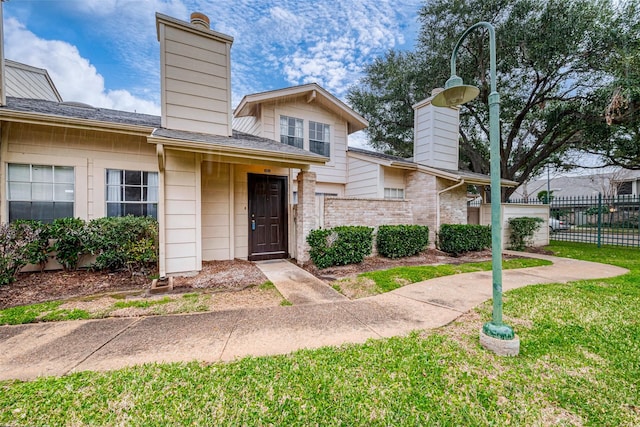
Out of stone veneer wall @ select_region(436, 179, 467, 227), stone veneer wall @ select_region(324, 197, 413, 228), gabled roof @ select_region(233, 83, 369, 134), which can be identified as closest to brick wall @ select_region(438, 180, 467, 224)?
stone veneer wall @ select_region(436, 179, 467, 227)

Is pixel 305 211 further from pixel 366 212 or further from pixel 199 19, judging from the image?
pixel 199 19

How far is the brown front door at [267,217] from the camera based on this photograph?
7.29 metres

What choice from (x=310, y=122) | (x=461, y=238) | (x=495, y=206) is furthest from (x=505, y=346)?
(x=310, y=122)

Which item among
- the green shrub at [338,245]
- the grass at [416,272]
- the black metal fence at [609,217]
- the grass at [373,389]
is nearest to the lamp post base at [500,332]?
the grass at [373,389]

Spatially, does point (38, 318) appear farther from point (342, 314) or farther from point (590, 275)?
point (590, 275)

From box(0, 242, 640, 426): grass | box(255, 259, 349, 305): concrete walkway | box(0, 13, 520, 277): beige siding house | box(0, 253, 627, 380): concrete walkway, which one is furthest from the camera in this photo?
box(0, 13, 520, 277): beige siding house

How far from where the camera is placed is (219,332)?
3051 millimetres

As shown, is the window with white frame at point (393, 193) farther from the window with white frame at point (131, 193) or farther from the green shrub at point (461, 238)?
the window with white frame at point (131, 193)

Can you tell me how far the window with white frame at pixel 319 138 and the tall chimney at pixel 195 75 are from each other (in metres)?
3.56

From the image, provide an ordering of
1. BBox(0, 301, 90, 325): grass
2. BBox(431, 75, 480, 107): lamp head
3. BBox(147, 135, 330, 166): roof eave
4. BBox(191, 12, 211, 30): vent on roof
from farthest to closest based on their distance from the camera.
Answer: BBox(191, 12, 211, 30): vent on roof, BBox(147, 135, 330, 166): roof eave, BBox(0, 301, 90, 325): grass, BBox(431, 75, 480, 107): lamp head

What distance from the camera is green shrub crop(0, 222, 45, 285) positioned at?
4.59m

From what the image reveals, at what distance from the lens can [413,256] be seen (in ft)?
25.6

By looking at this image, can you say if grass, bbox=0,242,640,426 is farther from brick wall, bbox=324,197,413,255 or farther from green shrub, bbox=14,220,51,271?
brick wall, bbox=324,197,413,255

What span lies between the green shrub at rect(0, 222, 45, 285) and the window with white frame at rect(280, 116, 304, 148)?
21.6 ft
